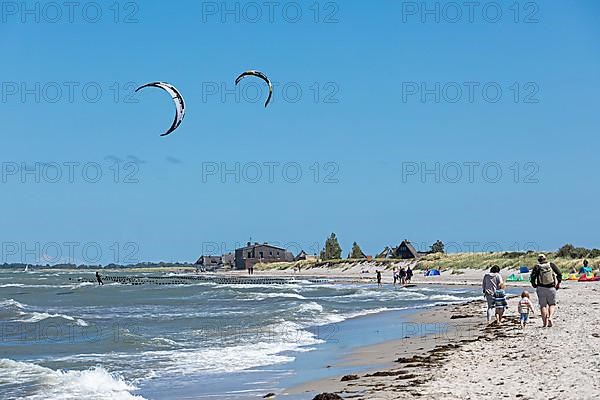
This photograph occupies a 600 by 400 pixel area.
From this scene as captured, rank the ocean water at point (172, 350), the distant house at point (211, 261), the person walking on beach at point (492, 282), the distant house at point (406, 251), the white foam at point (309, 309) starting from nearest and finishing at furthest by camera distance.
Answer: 1. the ocean water at point (172, 350)
2. the person walking on beach at point (492, 282)
3. the white foam at point (309, 309)
4. the distant house at point (406, 251)
5. the distant house at point (211, 261)

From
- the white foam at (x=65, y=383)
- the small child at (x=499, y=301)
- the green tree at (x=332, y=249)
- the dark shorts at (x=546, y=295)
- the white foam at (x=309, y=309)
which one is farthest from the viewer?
the green tree at (x=332, y=249)

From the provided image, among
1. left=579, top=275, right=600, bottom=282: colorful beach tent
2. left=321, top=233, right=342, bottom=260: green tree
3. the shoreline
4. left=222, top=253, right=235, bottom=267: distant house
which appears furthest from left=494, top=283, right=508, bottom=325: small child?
left=222, top=253, right=235, bottom=267: distant house

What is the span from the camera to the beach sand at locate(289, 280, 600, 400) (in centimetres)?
829

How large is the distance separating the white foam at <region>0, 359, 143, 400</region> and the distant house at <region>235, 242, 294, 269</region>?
105 metres

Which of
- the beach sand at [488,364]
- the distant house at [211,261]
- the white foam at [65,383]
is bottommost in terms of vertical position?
the white foam at [65,383]

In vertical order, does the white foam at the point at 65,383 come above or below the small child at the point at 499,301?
below

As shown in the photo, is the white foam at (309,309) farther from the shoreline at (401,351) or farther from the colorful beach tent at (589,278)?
the colorful beach tent at (589,278)

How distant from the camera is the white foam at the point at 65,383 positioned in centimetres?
1112

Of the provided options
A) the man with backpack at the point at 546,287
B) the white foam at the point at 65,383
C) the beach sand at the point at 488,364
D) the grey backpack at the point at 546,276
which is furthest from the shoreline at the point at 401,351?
the white foam at the point at 65,383

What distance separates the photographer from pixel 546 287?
13852mm

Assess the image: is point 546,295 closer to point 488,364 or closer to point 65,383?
point 488,364

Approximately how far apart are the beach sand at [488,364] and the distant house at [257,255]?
10277cm

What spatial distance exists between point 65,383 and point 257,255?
10697 cm

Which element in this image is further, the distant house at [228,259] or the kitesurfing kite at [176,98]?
the distant house at [228,259]
